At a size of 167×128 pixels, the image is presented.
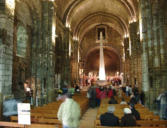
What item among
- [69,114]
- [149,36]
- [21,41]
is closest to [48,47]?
[21,41]

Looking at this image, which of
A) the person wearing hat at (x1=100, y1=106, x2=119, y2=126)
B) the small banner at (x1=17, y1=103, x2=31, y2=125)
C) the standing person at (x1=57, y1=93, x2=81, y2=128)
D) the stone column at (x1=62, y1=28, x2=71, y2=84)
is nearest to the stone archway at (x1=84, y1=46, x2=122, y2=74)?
the stone column at (x1=62, y1=28, x2=71, y2=84)

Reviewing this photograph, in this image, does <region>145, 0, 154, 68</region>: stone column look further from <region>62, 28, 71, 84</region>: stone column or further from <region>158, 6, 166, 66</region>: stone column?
<region>62, 28, 71, 84</region>: stone column

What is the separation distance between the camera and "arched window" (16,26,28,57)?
13219mm

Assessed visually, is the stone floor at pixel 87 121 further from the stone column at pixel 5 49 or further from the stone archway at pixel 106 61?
the stone archway at pixel 106 61

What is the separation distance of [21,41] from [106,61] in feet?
107

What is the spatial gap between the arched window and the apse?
2950 centimetres

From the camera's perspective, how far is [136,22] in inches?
901

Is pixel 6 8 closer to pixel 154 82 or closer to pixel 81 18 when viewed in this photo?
pixel 154 82

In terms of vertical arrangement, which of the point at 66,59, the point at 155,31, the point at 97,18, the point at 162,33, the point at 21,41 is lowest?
the point at 66,59

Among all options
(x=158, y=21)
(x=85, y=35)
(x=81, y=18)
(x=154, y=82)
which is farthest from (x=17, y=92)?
(x=85, y=35)

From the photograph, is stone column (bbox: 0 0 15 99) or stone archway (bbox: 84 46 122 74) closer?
stone column (bbox: 0 0 15 99)

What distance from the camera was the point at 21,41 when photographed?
13578mm

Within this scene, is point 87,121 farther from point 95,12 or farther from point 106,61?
point 106,61

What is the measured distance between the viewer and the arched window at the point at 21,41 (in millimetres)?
13219
